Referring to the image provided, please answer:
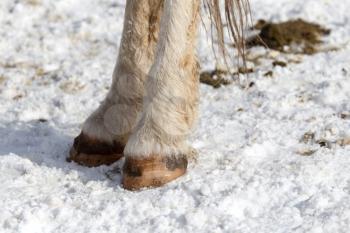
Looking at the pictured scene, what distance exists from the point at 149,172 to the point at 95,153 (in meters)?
0.41

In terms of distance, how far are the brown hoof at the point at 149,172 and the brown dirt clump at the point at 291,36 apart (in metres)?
1.88

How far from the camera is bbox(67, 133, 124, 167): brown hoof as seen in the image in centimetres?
372

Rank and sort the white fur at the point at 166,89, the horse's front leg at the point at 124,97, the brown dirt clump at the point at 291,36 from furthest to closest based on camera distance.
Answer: the brown dirt clump at the point at 291,36
the horse's front leg at the point at 124,97
the white fur at the point at 166,89

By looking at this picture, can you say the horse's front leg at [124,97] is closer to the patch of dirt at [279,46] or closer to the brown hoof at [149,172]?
the brown hoof at [149,172]

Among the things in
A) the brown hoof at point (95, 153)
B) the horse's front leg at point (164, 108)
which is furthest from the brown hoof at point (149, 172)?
the brown hoof at point (95, 153)

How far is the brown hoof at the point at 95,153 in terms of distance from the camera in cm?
372

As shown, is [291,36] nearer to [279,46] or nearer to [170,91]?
[279,46]

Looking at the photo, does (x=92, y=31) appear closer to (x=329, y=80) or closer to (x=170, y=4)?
(x=329, y=80)

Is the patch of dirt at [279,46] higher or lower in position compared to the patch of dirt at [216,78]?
higher

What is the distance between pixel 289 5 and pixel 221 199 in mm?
2845

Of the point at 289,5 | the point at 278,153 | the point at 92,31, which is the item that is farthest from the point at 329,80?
the point at 92,31

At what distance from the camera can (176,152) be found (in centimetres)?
348

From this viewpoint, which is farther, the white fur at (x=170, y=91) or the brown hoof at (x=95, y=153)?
the brown hoof at (x=95, y=153)

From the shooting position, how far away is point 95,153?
12.2 feet
